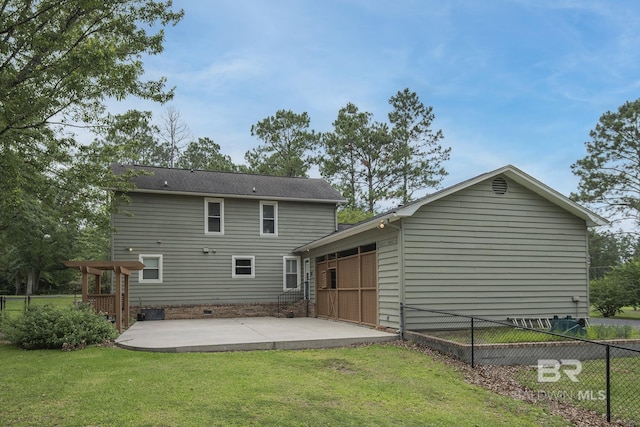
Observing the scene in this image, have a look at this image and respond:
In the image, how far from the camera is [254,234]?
17922 millimetres

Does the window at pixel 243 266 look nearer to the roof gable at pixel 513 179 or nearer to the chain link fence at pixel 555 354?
the roof gable at pixel 513 179

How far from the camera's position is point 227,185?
18125mm

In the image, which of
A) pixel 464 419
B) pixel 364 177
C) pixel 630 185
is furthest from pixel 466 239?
pixel 630 185

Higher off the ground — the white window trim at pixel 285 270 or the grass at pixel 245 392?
the white window trim at pixel 285 270

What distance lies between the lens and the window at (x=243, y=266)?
1753 centimetres

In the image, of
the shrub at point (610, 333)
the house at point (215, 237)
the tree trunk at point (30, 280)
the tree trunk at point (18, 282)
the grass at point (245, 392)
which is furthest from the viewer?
the tree trunk at point (18, 282)

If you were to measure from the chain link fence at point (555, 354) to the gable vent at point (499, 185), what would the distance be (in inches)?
126

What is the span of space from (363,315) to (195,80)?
10207mm

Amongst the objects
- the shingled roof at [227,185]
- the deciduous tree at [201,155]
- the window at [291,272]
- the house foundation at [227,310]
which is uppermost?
the deciduous tree at [201,155]

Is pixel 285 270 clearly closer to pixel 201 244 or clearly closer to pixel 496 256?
pixel 201 244

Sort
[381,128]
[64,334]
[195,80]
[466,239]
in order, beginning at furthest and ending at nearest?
1. [381,128]
2. [195,80]
3. [466,239]
4. [64,334]

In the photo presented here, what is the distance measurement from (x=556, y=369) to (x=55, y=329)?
9551 mm

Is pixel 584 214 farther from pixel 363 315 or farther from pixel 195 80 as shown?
pixel 195 80

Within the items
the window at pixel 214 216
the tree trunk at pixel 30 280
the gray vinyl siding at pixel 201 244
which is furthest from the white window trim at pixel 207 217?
the tree trunk at pixel 30 280
